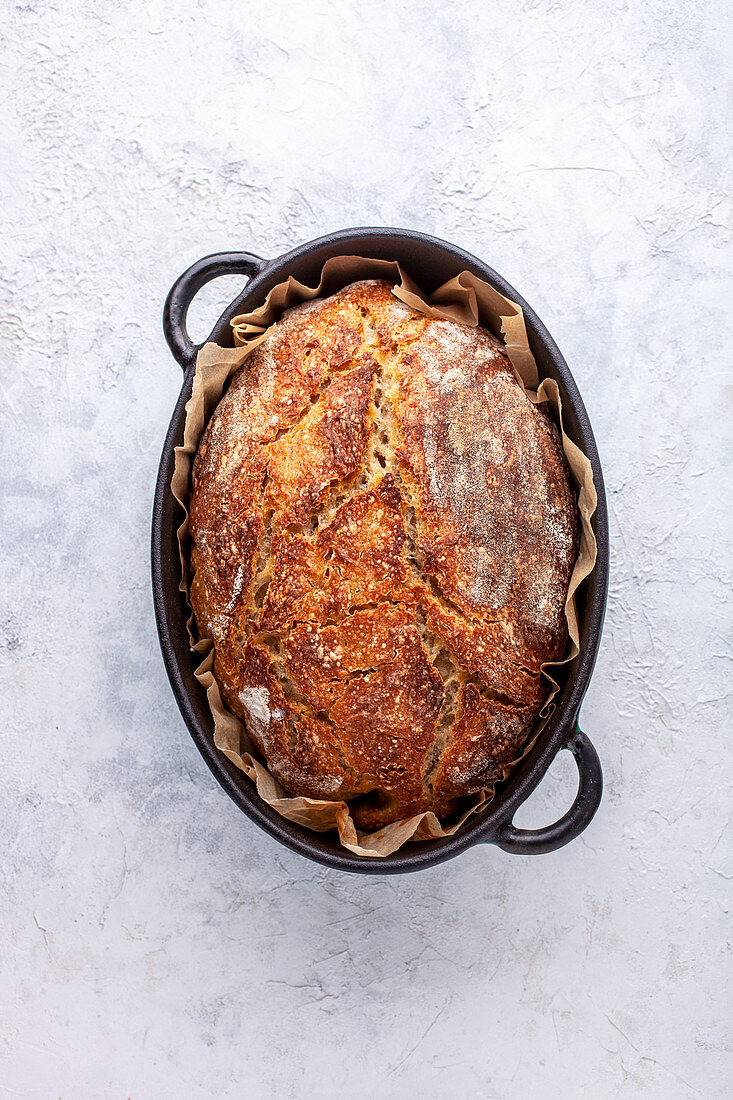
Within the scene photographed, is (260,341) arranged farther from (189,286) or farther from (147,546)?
(147,546)

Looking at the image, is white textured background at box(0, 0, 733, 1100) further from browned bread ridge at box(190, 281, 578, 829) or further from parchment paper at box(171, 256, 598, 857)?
browned bread ridge at box(190, 281, 578, 829)

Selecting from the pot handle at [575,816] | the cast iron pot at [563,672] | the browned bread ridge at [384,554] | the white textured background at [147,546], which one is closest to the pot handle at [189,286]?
the cast iron pot at [563,672]

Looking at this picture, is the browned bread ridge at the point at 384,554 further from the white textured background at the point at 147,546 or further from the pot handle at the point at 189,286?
the white textured background at the point at 147,546

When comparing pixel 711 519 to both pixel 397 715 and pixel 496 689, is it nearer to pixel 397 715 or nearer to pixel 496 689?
pixel 496 689

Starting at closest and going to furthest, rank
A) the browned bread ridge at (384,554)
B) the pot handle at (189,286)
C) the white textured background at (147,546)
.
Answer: the browned bread ridge at (384,554), the pot handle at (189,286), the white textured background at (147,546)

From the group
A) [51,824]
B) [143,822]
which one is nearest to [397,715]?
[143,822]

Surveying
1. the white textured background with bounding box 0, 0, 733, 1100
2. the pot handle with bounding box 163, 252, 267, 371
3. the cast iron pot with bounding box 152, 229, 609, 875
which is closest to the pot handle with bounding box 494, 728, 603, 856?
the cast iron pot with bounding box 152, 229, 609, 875
